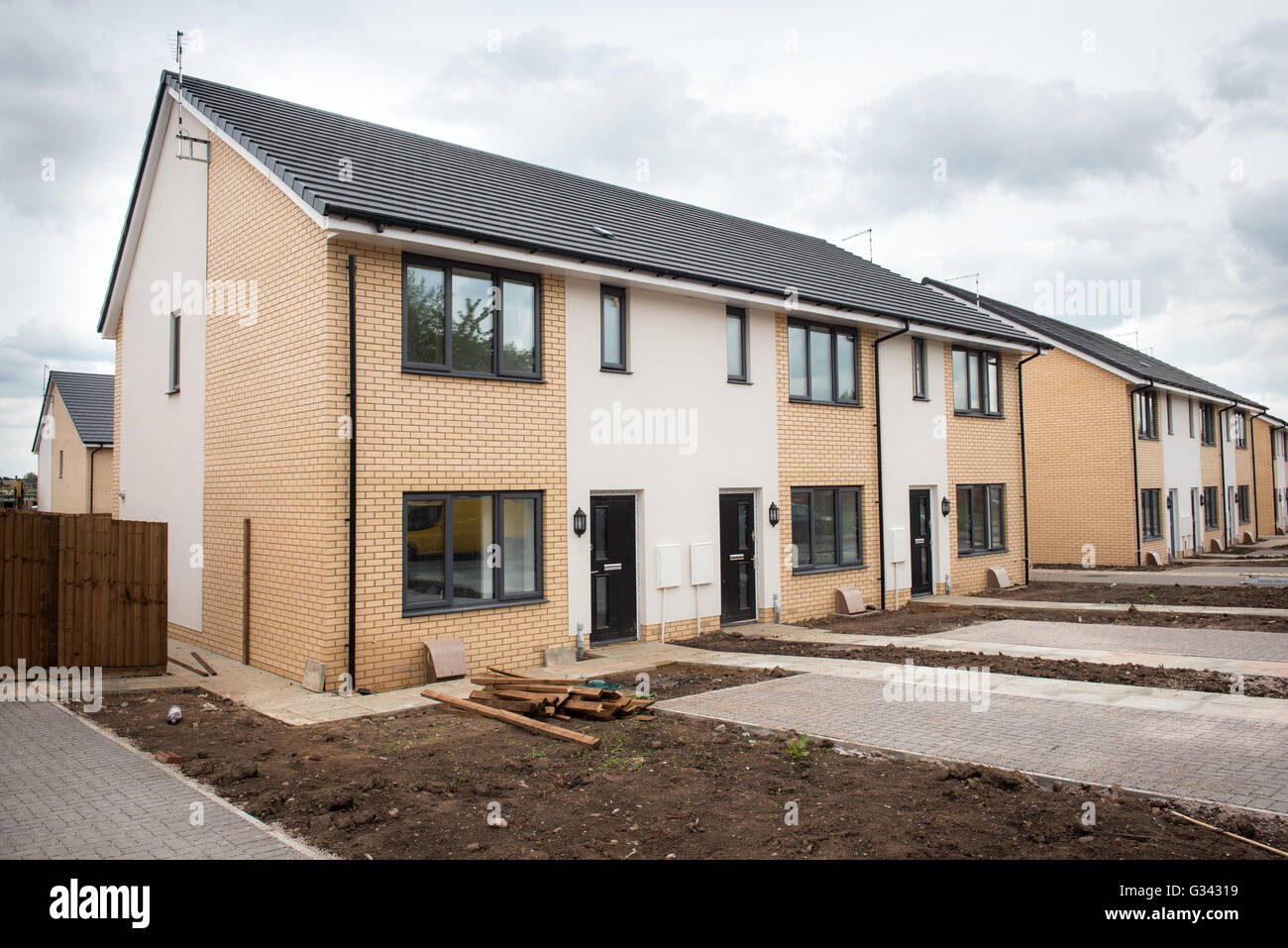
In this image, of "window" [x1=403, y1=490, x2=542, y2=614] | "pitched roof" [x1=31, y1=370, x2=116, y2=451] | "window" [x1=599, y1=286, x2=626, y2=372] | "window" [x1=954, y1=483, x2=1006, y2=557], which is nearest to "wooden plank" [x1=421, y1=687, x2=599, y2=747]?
"window" [x1=403, y1=490, x2=542, y2=614]

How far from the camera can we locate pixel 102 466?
30859mm

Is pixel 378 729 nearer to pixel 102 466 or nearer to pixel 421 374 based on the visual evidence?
pixel 421 374

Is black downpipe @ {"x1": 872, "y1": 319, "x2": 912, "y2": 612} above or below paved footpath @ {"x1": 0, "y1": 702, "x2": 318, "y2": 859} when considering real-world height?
above

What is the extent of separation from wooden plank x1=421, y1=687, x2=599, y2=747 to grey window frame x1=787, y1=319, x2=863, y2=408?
344 inches

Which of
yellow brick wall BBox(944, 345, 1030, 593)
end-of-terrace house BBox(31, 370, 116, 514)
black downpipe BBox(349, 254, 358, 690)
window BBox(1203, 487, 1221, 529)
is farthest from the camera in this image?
window BBox(1203, 487, 1221, 529)

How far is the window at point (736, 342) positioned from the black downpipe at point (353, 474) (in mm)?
6648

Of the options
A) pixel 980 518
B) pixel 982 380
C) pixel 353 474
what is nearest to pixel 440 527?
pixel 353 474

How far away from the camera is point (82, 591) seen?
36.6ft

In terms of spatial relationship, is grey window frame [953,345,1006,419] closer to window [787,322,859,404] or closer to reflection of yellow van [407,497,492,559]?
window [787,322,859,404]

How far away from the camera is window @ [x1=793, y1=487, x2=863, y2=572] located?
1580 centimetres

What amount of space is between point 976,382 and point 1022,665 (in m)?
11.0

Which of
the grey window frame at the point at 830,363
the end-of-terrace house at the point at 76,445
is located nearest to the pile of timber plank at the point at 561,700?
the grey window frame at the point at 830,363
